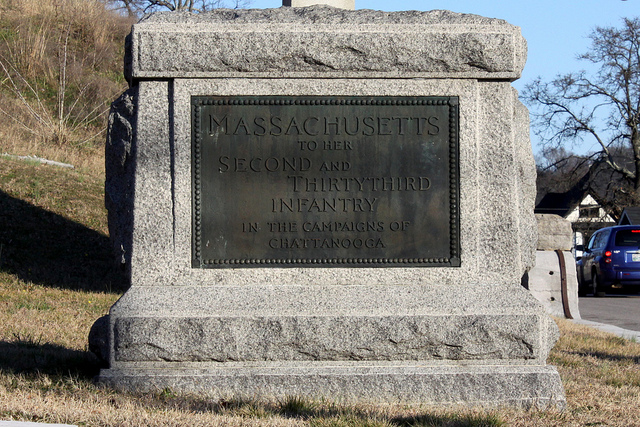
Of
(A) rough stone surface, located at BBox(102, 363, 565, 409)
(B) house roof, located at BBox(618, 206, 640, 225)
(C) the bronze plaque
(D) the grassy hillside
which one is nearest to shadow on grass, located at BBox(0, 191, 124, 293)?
(D) the grassy hillside

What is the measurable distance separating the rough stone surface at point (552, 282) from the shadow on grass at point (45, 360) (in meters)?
7.20

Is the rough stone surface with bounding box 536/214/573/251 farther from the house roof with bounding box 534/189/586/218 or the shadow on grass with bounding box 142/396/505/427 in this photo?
the house roof with bounding box 534/189/586/218

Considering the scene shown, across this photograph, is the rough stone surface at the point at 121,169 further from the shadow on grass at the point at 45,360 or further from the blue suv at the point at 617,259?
the blue suv at the point at 617,259

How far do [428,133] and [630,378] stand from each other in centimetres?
236

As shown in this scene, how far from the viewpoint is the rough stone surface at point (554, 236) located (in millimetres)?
10602

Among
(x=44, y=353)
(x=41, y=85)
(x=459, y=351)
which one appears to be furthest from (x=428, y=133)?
(x=41, y=85)

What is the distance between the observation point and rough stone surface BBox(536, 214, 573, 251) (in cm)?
1060

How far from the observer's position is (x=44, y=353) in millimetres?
5109

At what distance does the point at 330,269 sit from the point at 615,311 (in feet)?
31.7

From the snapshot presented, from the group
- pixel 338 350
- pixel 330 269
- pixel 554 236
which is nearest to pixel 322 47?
pixel 330 269

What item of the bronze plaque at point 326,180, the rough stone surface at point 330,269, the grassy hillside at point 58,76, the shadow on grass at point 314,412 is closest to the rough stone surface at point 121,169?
the rough stone surface at point 330,269

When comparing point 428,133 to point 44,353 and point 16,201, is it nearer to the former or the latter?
point 44,353

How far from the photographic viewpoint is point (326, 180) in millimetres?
4441

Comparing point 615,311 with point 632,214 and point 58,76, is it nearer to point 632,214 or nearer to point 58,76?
point 58,76
